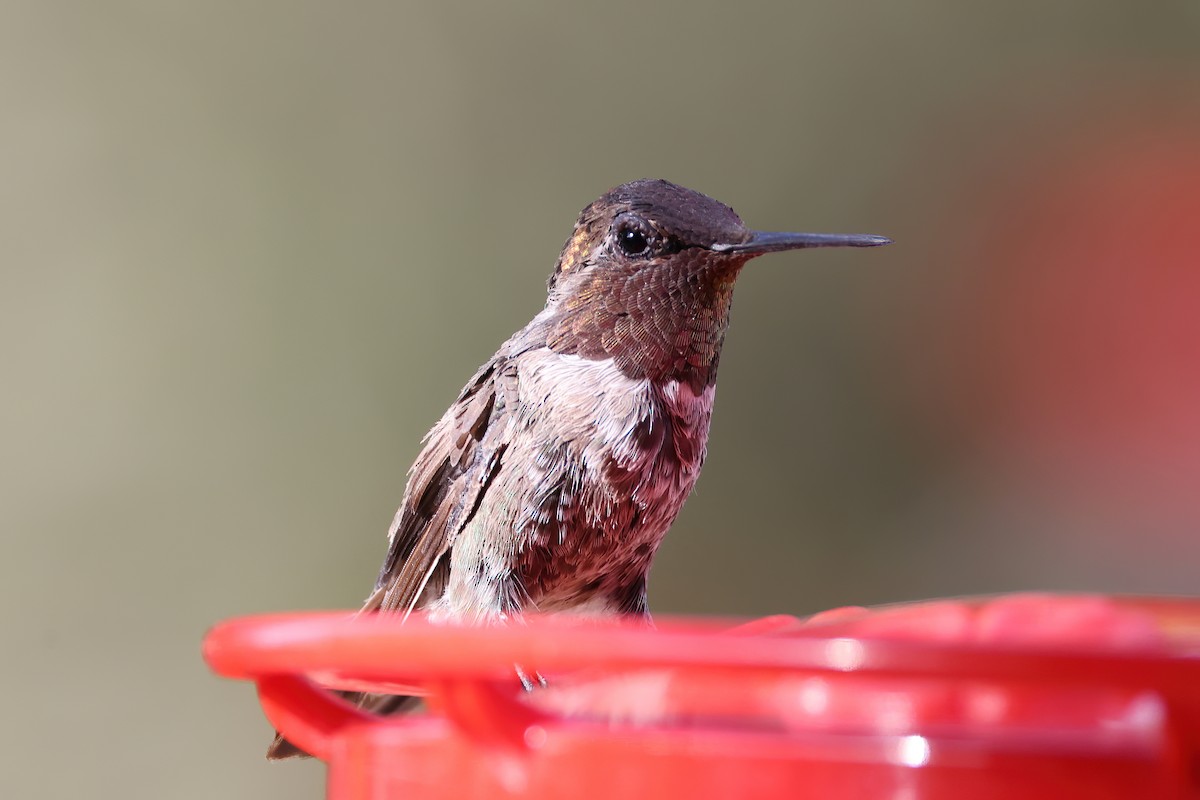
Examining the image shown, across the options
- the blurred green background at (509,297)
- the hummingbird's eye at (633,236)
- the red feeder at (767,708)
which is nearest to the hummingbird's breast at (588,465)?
the hummingbird's eye at (633,236)

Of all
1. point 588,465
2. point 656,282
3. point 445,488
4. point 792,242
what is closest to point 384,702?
point 445,488

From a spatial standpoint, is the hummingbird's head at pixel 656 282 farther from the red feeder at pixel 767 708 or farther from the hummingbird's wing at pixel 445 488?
the red feeder at pixel 767 708

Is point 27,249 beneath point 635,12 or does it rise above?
beneath

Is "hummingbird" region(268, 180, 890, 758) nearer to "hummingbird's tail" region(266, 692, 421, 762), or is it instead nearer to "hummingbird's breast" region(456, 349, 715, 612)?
"hummingbird's breast" region(456, 349, 715, 612)

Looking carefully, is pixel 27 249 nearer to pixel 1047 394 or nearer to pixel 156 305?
pixel 156 305

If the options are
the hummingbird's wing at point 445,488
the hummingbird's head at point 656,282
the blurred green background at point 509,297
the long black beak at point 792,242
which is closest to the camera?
the long black beak at point 792,242

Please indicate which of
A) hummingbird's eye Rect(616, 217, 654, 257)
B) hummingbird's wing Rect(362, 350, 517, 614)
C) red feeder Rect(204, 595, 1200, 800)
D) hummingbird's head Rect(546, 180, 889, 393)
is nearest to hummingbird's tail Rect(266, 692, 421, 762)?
hummingbird's wing Rect(362, 350, 517, 614)

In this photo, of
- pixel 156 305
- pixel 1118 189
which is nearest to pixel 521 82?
pixel 156 305
